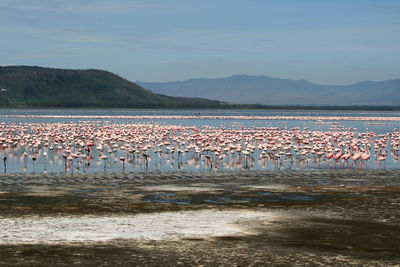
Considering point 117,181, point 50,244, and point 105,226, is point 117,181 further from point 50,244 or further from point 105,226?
point 50,244

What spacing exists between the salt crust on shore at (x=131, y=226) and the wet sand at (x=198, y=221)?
23mm

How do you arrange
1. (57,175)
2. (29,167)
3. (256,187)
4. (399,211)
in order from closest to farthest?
(399,211), (256,187), (57,175), (29,167)

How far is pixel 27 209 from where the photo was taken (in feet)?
56.2

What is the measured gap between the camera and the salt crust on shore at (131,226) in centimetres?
1370

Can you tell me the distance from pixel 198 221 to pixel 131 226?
172 centimetres

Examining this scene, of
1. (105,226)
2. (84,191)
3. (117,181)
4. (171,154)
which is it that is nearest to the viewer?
(105,226)

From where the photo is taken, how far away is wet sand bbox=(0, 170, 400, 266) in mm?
12102

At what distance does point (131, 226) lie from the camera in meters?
14.9

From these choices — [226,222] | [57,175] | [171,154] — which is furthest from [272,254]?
[171,154]

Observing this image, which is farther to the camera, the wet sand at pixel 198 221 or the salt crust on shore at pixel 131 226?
the salt crust on shore at pixel 131 226

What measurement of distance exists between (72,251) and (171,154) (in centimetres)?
2708

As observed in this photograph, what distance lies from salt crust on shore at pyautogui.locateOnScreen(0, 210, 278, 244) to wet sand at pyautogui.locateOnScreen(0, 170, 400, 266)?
0.07 feet

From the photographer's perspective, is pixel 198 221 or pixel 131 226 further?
pixel 198 221

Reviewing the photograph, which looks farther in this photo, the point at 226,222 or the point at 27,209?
the point at 27,209
